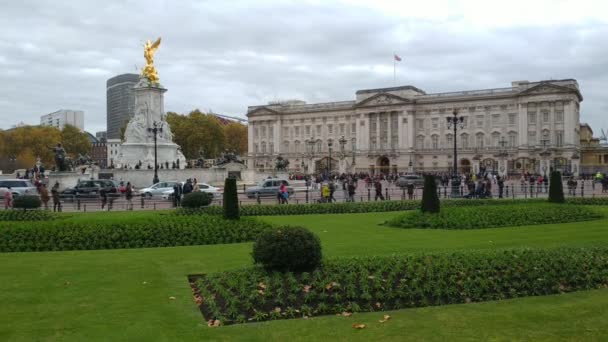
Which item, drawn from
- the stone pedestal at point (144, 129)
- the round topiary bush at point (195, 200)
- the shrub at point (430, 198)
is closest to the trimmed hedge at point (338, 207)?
the round topiary bush at point (195, 200)

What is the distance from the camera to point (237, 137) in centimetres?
12875

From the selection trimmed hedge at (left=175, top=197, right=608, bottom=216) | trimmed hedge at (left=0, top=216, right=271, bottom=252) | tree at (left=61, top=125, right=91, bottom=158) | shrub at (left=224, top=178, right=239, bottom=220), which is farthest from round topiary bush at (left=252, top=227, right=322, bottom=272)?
tree at (left=61, top=125, right=91, bottom=158)

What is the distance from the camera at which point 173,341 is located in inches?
303

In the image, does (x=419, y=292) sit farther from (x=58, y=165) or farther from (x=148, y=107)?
(x=148, y=107)

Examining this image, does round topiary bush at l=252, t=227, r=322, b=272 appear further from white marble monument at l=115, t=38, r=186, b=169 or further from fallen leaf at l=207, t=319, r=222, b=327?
white marble monument at l=115, t=38, r=186, b=169

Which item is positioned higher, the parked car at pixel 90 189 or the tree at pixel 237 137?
the tree at pixel 237 137

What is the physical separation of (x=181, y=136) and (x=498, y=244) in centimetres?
8749

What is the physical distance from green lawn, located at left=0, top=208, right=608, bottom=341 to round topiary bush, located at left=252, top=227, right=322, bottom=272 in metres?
1.57

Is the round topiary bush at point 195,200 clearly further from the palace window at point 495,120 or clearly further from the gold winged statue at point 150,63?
the palace window at point 495,120

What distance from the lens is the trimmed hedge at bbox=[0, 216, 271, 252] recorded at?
647 inches

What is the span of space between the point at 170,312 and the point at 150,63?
172 feet

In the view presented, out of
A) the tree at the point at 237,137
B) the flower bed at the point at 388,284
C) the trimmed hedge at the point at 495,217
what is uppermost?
the tree at the point at 237,137

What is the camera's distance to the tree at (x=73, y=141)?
342 ft

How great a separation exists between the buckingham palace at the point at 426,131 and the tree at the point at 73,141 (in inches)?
1262
